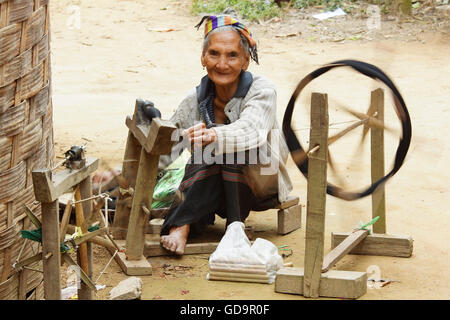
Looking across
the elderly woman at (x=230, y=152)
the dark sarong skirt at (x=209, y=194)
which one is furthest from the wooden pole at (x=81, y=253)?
the dark sarong skirt at (x=209, y=194)

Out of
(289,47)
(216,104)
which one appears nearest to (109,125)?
(216,104)

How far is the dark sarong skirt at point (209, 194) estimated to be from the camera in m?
4.02

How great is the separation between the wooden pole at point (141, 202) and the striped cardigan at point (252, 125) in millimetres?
382

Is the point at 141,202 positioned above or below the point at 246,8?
above

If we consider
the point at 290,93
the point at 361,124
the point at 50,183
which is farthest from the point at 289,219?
the point at 290,93

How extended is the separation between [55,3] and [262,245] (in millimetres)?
10647

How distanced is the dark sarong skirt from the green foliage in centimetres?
808

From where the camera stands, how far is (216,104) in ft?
13.7

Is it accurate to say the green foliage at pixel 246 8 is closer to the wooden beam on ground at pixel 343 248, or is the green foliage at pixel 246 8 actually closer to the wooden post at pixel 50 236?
the wooden beam on ground at pixel 343 248

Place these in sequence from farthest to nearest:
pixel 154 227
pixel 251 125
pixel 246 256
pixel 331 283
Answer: pixel 154 227, pixel 251 125, pixel 246 256, pixel 331 283

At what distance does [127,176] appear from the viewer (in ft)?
13.1

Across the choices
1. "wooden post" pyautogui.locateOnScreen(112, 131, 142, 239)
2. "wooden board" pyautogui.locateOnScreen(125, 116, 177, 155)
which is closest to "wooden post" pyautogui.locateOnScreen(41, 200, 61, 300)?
"wooden board" pyautogui.locateOnScreen(125, 116, 177, 155)

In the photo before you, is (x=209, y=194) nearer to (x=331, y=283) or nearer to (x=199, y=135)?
(x=199, y=135)

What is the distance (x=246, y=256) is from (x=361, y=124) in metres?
0.87
